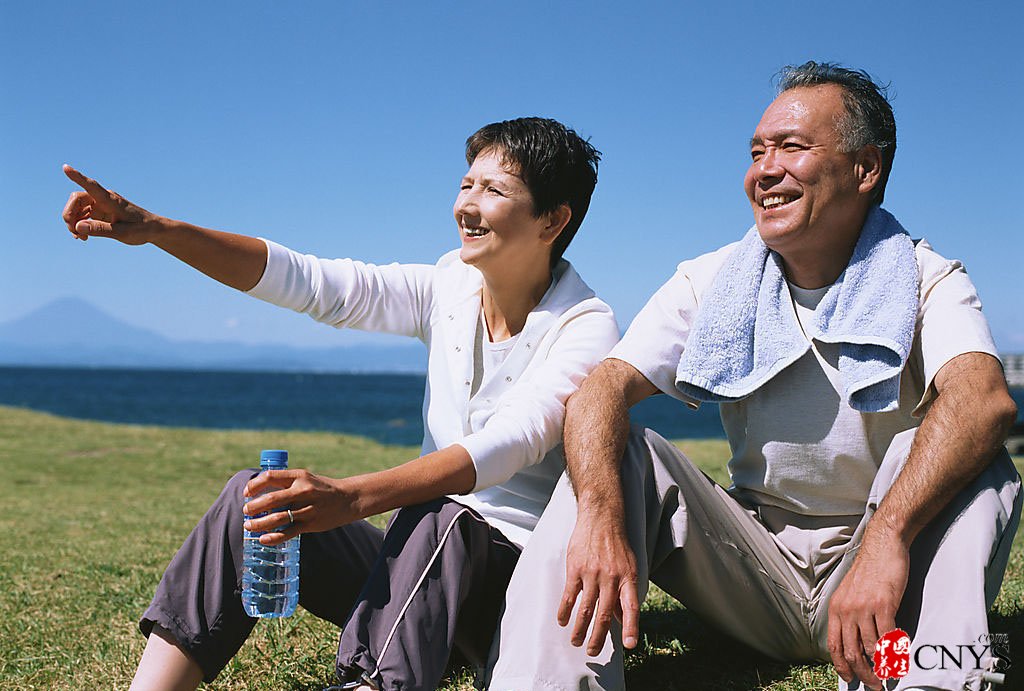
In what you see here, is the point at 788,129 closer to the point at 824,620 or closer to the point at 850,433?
the point at 850,433

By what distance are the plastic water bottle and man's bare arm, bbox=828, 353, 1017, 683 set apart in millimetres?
1432

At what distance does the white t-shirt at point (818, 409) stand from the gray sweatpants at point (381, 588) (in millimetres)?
743

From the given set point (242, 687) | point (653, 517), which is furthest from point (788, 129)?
point (242, 687)

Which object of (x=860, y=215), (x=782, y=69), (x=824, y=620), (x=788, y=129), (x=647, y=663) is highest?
(x=782, y=69)

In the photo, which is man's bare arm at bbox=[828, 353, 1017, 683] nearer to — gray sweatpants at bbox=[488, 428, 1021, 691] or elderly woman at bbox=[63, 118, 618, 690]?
gray sweatpants at bbox=[488, 428, 1021, 691]

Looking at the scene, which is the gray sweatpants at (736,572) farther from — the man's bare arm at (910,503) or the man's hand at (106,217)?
the man's hand at (106,217)

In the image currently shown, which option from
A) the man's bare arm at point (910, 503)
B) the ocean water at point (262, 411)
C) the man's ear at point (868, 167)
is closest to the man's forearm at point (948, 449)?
the man's bare arm at point (910, 503)

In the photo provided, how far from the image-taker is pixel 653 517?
2.69 m

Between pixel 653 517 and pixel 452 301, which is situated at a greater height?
pixel 452 301

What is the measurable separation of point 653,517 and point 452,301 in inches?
46.3

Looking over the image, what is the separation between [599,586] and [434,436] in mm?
1042

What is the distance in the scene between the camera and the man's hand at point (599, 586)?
2457 millimetres

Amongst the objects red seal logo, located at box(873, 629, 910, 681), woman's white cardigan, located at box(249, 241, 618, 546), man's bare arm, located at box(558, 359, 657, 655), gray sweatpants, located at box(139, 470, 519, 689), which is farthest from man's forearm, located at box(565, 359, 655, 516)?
red seal logo, located at box(873, 629, 910, 681)

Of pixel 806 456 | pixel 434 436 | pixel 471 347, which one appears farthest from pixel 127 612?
pixel 806 456
